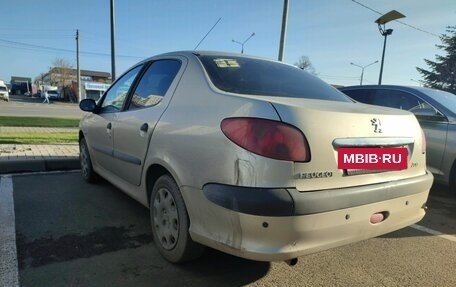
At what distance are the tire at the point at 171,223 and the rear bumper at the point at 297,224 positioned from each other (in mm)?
147

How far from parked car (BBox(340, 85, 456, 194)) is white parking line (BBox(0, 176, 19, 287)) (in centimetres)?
489

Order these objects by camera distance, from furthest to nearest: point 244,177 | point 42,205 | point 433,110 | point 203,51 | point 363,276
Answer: point 433,110 → point 42,205 → point 203,51 → point 363,276 → point 244,177

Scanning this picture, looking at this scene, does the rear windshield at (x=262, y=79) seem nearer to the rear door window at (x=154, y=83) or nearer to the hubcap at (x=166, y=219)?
the rear door window at (x=154, y=83)

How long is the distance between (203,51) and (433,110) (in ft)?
11.5

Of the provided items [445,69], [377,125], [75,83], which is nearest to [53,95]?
[75,83]

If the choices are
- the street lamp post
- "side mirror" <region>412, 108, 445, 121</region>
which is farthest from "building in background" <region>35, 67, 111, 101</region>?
"side mirror" <region>412, 108, 445, 121</region>

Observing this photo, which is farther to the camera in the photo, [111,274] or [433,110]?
[433,110]

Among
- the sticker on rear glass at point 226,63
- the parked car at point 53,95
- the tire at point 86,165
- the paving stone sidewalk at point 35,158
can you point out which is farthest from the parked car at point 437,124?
the parked car at point 53,95

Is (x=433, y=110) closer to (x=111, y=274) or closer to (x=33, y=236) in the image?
(x=111, y=274)

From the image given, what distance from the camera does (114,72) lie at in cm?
1188

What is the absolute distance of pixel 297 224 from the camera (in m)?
2.16

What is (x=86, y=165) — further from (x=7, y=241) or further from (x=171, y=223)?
(x=171, y=223)

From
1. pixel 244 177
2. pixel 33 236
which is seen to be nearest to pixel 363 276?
pixel 244 177

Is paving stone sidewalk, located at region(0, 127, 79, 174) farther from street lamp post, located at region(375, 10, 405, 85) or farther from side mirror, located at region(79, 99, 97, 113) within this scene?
street lamp post, located at region(375, 10, 405, 85)
